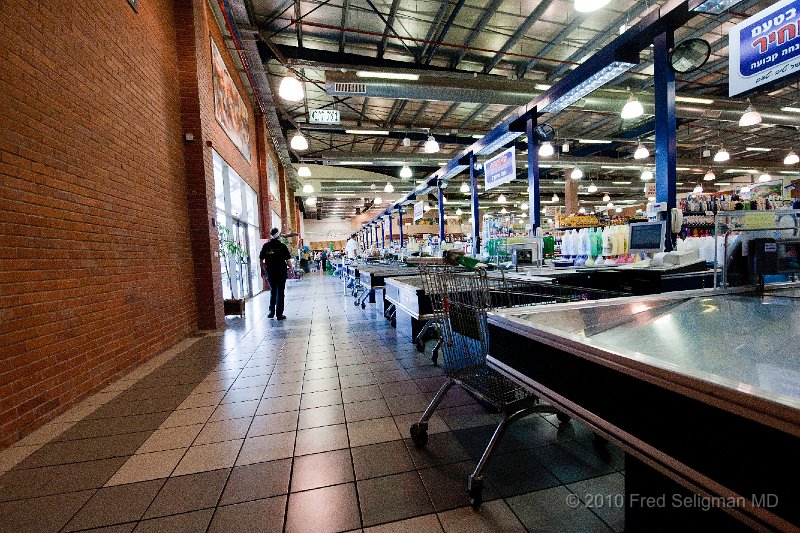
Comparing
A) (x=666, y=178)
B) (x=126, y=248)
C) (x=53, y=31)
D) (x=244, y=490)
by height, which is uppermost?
(x=53, y=31)

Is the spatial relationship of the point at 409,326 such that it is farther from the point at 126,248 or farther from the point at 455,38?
the point at 455,38

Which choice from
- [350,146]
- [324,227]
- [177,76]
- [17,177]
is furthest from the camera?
[324,227]

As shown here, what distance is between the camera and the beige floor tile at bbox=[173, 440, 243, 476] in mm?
2184

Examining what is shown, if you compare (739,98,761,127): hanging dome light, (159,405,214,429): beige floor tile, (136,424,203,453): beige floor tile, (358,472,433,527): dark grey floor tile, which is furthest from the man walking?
(739,98,761,127): hanging dome light

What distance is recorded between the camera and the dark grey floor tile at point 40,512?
1748mm

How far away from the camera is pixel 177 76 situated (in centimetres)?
561

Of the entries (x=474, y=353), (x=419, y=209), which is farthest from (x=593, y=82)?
(x=419, y=209)

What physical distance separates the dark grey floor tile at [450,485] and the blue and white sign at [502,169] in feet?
16.4

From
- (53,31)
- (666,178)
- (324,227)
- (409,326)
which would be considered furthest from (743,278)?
(324,227)

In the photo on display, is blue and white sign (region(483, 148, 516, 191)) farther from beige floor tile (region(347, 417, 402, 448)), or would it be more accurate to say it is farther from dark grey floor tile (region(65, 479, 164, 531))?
dark grey floor tile (region(65, 479, 164, 531))

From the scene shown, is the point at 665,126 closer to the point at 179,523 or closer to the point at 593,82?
the point at 593,82

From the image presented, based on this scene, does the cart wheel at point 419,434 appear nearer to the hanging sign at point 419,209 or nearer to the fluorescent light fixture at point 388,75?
the fluorescent light fixture at point 388,75

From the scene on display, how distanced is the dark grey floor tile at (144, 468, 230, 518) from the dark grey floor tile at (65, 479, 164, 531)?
0.05m

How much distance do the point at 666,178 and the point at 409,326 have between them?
3.48 meters
